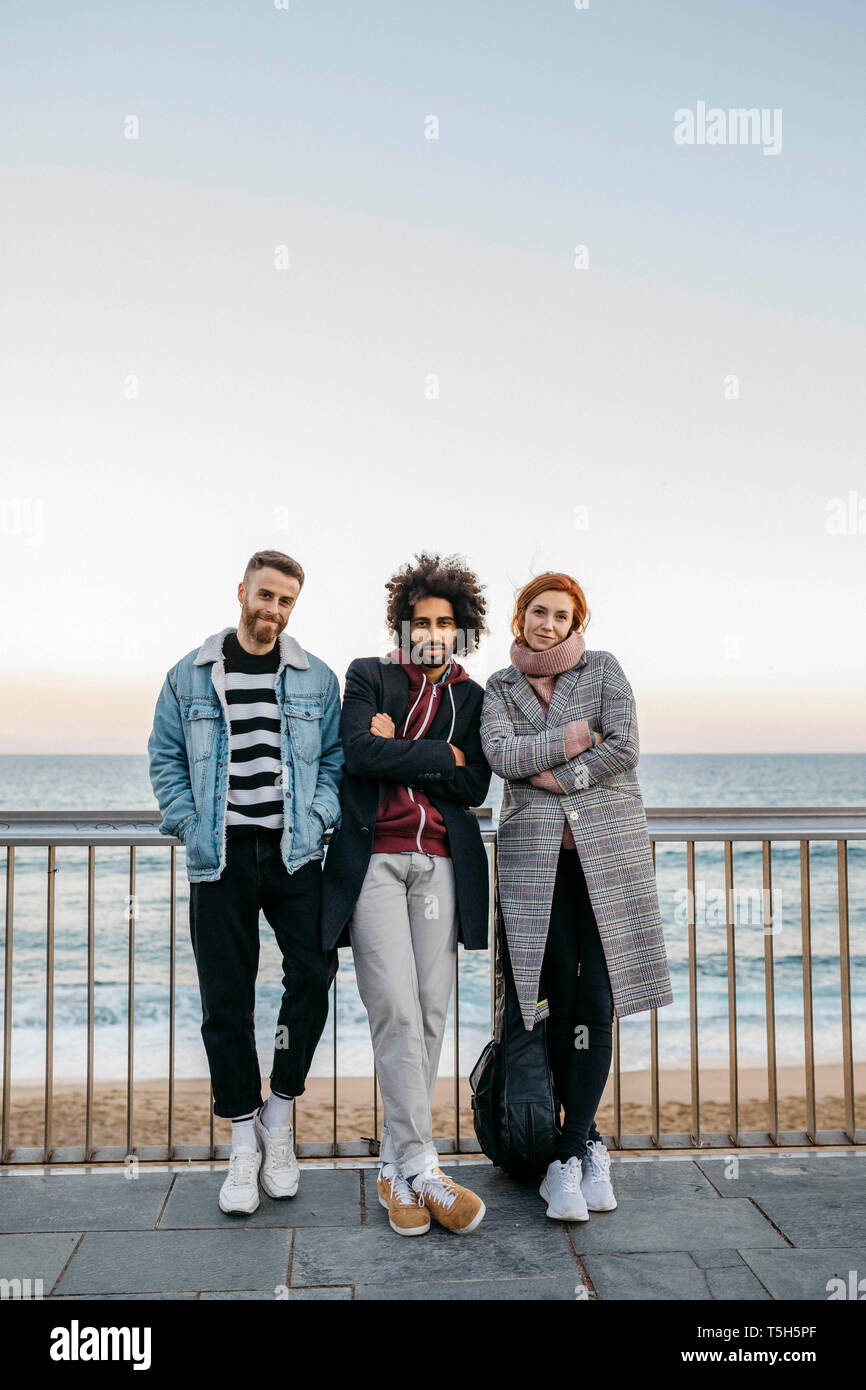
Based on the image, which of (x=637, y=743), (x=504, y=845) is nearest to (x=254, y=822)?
(x=504, y=845)

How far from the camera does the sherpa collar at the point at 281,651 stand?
8.46 feet

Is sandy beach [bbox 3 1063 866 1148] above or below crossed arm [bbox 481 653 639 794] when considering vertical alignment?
below

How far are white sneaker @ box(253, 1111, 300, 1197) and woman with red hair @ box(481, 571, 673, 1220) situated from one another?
72 cm

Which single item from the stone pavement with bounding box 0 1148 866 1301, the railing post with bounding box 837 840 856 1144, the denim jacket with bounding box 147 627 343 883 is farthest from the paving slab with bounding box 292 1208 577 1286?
the railing post with bounding box 837 840 856 1144

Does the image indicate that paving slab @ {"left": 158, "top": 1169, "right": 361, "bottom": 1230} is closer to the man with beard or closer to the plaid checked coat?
the man with beard

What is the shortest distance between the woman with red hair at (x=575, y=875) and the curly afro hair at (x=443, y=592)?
209 millimetres

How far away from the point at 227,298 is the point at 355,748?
788 cm

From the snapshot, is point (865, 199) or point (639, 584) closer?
point (865, 199)

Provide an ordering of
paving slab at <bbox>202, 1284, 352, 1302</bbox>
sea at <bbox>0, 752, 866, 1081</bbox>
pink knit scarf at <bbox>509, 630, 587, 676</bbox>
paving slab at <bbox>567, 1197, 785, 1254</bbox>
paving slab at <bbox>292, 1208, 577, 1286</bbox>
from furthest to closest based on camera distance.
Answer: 1. sea at <bbox>0, 752, 866, 1081</bbox>
2. pink knit scarf at <bbox>509, 630, 587, 676</bbox>
3. paving slab at <bbox>567, 1197, 785, 1254</bbox>
4. paving slab at <bbox>292, 1208, 577, 1286</bbox>
5. paving slab at <bbox>202, 1284, 352, 1302</bbox>

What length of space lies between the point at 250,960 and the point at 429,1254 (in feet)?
2.82

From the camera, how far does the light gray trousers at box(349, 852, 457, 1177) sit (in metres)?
2.43

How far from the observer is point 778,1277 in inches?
82.4

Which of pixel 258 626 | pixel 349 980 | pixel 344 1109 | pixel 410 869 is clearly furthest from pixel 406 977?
pixel 349 980
